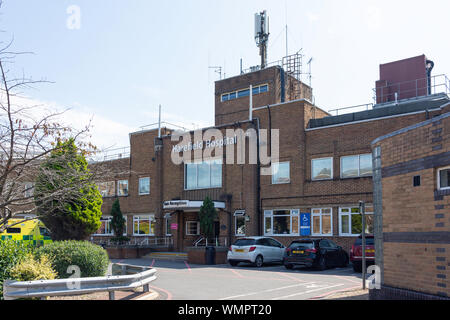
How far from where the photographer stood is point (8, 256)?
10.3 meters

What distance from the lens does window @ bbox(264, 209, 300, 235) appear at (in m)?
26.5

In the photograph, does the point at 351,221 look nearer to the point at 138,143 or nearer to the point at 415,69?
the point at 415,69

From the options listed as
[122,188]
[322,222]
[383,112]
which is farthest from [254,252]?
[122,188]

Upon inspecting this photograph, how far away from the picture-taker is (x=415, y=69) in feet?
108

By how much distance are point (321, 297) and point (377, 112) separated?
15.7 metres

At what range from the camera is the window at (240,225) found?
28500 mm

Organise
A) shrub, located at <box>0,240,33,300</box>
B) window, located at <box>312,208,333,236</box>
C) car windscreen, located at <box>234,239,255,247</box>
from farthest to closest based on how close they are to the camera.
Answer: window, located at <box>312,208,333,236</box>
car windscreen, located at <box>234,239,255,247</box>
shrub, located at <box>0,240,33,300</box>

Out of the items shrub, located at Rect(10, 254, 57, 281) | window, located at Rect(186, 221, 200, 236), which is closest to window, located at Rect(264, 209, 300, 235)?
window, located at Rect(186, 221, 200, 236)

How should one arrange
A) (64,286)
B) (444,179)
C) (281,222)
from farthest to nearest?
1. (281,222)
2. (64,286)
3. (444,179)

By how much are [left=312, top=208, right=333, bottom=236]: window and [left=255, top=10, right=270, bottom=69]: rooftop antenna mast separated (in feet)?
58.3

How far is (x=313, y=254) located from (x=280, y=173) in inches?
321

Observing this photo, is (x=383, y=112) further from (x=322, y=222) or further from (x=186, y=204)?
(x=186, y=204)

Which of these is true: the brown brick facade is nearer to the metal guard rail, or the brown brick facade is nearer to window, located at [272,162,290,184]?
the metal guard rail
